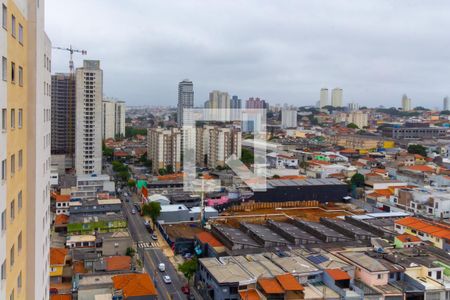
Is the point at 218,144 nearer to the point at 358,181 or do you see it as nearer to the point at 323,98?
the point at 358,181

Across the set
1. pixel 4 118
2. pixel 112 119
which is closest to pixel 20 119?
pixel 4 118

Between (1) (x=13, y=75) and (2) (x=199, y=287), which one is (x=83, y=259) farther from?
(1) (x=13, y=75)

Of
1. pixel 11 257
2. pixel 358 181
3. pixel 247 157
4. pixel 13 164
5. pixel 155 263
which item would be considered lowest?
pixel 155 263

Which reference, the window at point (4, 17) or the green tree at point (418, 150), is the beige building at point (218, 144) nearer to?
the green tree at point (418, 150)

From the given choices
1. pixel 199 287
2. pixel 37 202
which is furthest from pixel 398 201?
pixel 37 202

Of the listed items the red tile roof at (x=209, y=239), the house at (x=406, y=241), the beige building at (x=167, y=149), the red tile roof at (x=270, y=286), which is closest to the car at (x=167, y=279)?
the red tile roof at (x=209, y=239)

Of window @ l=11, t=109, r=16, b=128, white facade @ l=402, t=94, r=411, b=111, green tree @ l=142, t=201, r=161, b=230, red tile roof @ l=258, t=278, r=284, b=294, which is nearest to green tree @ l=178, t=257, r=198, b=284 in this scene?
red tile roof @ l=258, t=278, r=284, b=294
